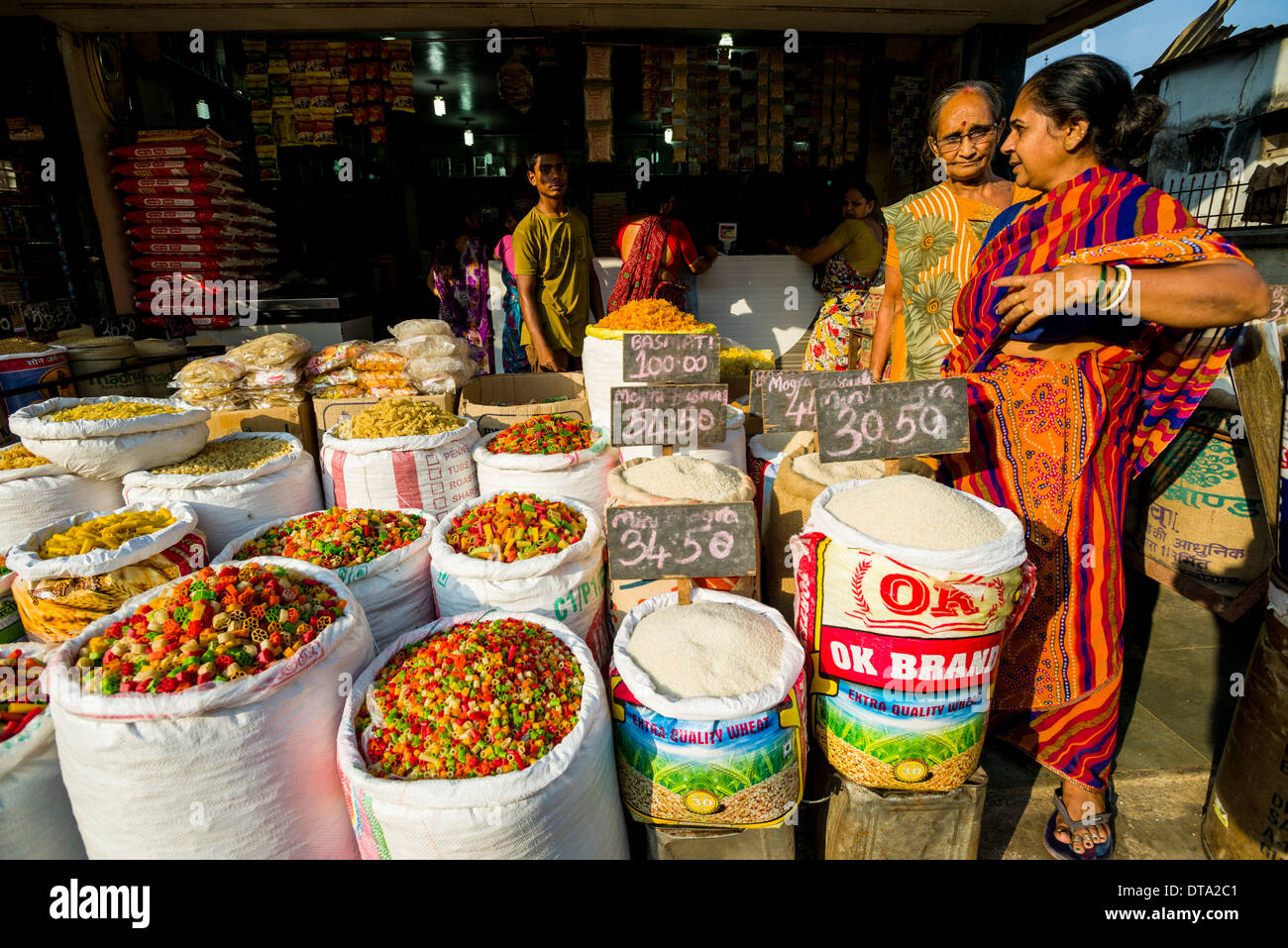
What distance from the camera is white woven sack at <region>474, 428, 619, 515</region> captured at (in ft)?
5.97

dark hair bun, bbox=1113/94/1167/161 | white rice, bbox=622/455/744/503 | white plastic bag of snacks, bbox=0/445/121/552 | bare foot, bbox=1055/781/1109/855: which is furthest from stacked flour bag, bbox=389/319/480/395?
bare foot, bbox=1055/781/1109/855

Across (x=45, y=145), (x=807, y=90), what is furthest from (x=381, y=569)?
(x=807, y=90)

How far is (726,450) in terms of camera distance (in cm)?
193

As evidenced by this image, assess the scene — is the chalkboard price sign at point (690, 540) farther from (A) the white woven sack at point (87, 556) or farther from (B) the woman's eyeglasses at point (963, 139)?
(B) the woman's eyeglasses at point (963, 139)

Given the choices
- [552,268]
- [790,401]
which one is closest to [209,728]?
[790,401]

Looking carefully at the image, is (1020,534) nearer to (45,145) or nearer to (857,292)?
(857,292)

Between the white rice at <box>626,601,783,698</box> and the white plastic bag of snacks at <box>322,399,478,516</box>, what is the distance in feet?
3.22

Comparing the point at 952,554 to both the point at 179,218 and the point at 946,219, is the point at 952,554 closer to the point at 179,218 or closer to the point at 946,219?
the point at 946,219

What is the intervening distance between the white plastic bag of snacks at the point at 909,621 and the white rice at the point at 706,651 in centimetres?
13

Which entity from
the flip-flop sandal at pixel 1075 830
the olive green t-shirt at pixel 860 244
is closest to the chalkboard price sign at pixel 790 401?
the flip-flop sandal at pixel 1075 830

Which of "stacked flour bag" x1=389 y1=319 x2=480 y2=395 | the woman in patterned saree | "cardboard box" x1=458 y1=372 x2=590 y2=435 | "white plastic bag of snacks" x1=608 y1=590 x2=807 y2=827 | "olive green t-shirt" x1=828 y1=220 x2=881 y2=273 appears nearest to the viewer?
"white plastic bag of snacks" x1=608 y1=590 x2=807 y2=827

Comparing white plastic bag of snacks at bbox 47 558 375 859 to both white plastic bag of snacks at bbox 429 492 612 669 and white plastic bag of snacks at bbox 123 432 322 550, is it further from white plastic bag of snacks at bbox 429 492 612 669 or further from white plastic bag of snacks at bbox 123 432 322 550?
white plastic bag of snacks at bbox 123 432 322 550

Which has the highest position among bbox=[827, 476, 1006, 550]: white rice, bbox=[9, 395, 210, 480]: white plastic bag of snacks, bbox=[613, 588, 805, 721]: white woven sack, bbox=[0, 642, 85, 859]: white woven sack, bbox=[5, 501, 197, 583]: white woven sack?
bbox=[9, 395, 210, 480]: white plastic bag of snacks

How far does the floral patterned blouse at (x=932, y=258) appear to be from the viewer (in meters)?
1.82
